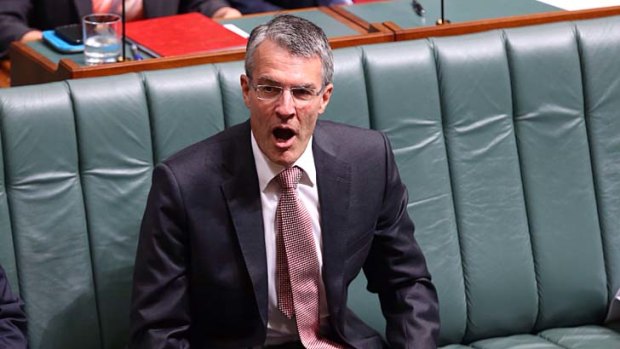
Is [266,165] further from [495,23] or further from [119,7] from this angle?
[119,7]

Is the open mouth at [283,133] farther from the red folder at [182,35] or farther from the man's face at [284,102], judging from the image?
the red folder at [182,35]

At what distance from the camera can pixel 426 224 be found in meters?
2.85

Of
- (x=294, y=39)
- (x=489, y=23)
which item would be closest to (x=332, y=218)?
(x=294, y=39)

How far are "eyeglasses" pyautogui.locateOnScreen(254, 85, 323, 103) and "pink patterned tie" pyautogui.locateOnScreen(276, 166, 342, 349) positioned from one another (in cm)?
16

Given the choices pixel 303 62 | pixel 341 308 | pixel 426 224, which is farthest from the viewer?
pixel 426 224

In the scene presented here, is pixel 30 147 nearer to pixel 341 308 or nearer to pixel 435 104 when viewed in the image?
pixel 341 308

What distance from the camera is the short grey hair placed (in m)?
2.31

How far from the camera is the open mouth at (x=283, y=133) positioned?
2355 mm

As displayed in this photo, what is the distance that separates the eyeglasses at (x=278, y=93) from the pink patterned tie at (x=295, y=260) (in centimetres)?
16

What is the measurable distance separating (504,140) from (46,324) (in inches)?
41.2

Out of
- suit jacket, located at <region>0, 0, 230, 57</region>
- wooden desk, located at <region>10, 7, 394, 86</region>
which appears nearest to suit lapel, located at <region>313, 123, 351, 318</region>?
wooden desk, located at <region>10, 7, 394, 86</region>

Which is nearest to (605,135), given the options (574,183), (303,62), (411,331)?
(574,183)

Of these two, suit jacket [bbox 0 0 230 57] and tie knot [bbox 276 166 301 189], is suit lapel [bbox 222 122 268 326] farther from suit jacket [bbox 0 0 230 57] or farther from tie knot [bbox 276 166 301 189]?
suit jacket [bbox 0 0 230 57]

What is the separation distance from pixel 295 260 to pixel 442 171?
1.75 ft
